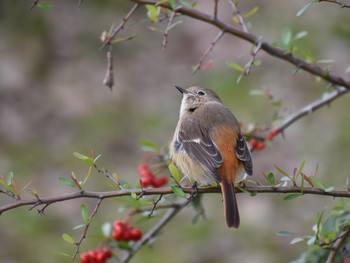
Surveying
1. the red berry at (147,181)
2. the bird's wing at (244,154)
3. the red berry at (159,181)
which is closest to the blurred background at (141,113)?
the bird's wing at (244,154)

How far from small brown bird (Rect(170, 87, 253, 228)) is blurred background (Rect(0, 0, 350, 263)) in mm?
1434

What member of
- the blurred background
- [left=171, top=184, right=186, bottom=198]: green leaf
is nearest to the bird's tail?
[left=171, top=184, right=186, bottom=198]: green leaf

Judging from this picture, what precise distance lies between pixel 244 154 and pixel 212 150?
21 centimetres

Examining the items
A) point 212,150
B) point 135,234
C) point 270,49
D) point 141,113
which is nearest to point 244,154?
point 212,150

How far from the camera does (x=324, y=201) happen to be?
19.5ft

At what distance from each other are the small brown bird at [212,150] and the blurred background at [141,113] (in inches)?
56.5

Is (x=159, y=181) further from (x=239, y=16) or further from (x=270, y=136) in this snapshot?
(x=239, y=16)

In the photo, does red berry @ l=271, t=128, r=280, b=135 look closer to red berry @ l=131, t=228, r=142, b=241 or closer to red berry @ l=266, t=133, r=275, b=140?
red berry @ l=266, t=133, r=275, b=140

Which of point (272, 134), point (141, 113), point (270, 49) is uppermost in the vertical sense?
point (141, 113)

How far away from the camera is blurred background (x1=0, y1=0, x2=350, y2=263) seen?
237 inches

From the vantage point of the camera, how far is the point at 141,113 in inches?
346

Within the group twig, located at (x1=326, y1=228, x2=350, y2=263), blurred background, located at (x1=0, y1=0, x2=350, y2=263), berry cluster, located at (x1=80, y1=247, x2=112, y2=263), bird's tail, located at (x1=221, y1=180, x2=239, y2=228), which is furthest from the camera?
blurred background, located at (x1=0, y1=0, x2=350, y2=263)

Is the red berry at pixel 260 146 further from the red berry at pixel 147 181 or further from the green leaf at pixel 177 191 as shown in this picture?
the green leaf at pixel 177 191

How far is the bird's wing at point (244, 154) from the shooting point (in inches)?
141
